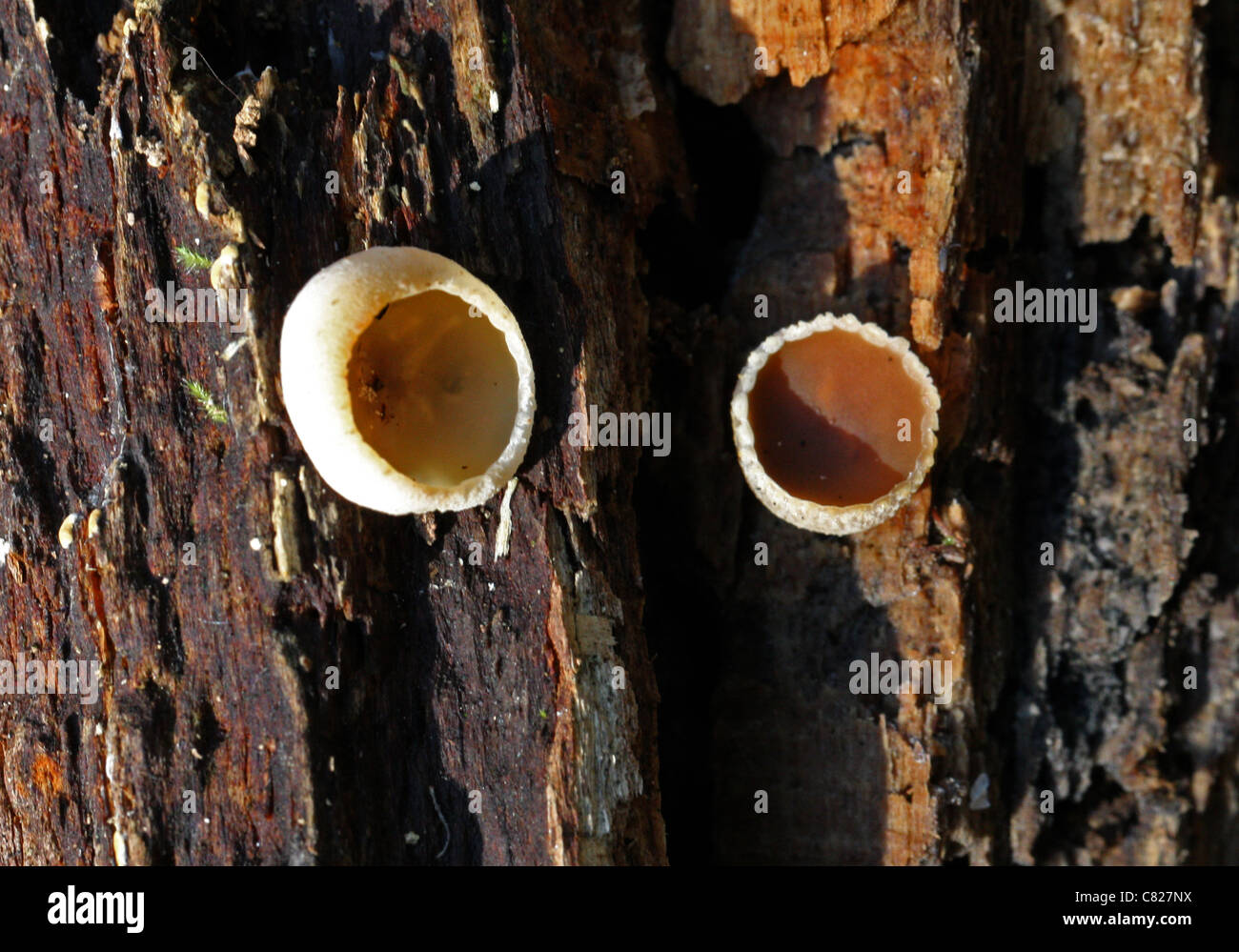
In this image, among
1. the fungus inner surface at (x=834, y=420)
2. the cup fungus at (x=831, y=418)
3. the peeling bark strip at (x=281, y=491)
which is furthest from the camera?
the fungus inner surface at (x=834, y=420)

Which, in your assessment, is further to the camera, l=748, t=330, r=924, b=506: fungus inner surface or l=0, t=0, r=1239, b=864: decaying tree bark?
l=748, t=330, r=924, b=506: fungus inner surface

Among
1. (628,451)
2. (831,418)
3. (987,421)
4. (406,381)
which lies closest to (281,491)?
(406,381)

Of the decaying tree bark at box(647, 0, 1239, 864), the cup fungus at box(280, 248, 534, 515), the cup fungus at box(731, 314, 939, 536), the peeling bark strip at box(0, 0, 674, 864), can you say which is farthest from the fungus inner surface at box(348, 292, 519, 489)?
the cup fungus at box(731, 314, 939, 536)

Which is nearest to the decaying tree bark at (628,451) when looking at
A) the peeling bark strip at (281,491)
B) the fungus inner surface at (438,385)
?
the peeling bark strip at (281,491)

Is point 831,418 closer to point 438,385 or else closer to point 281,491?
point 438,385

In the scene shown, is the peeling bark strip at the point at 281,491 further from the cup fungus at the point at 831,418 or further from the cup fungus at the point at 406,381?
the cup fungus at the point at 831,418

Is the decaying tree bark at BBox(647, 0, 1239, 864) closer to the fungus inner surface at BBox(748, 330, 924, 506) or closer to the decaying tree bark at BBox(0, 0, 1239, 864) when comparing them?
the decaying tree bark at BBox(0, 0, 1239, 864)
